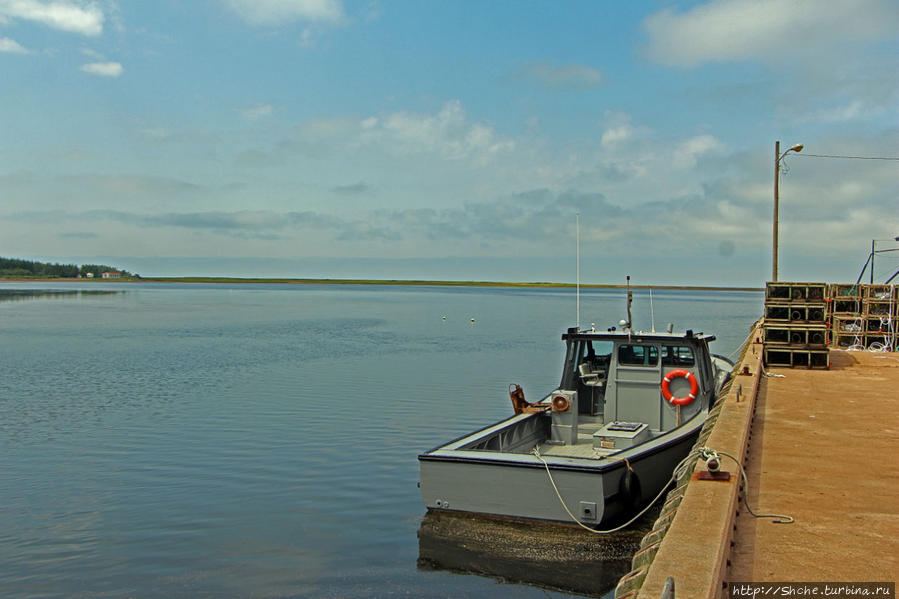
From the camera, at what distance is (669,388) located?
13117 mm

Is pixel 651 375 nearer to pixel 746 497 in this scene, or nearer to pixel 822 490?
pixel 822 490

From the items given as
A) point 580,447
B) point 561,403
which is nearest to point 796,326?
point 580,447

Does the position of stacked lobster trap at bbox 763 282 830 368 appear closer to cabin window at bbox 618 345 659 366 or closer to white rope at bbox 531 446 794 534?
cabin window at bbox 618 345 659 366

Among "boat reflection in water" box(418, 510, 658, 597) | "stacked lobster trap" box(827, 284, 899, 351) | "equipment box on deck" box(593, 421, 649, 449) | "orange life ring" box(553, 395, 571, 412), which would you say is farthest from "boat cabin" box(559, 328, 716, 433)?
"stacked lobster trap" box(827, 284, 899, 351)

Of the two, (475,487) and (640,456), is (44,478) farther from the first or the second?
(640,456)

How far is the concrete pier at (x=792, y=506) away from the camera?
533 cm

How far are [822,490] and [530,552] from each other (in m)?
3.64

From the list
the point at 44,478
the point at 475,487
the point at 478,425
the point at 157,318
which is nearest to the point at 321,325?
the point at 157,318

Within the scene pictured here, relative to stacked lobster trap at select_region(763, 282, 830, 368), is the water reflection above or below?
below

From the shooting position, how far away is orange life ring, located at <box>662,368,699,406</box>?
1298cm

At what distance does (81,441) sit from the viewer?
1622 centimetres

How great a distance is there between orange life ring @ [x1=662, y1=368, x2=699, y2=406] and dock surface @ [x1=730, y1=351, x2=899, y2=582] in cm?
111

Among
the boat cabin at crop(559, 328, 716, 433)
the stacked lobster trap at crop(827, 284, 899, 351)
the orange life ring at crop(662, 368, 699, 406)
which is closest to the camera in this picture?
the orange life ring at crop(662, 368, 699, 406)

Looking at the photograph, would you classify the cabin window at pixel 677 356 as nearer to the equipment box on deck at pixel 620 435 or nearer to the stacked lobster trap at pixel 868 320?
the equipment box on deck at pixel 620 435
